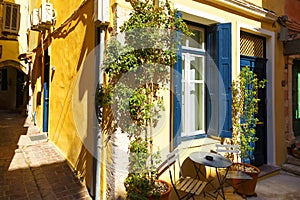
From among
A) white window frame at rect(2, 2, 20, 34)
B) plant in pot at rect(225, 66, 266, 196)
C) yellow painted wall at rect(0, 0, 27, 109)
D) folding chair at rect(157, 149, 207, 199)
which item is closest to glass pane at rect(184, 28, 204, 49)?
plant in pot at rect(225, 66, 266, 196)

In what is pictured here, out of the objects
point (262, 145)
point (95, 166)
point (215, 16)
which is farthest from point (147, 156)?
point (262, 145)

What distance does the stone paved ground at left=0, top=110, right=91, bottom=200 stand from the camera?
12.9 feet

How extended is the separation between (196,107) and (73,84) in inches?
109

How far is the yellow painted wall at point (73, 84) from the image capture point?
13.5 feet

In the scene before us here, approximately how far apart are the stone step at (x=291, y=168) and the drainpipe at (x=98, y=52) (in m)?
4.67

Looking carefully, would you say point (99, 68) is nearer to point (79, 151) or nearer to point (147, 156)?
point (147, 156)

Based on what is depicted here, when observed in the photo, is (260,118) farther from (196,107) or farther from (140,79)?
(140,79)

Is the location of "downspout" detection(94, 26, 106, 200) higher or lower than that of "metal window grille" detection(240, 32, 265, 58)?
lower

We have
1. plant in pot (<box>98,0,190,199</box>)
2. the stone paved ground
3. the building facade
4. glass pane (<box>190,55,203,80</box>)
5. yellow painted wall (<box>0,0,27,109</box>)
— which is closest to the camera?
plant in pot (<box>98,0,190,199</box>)

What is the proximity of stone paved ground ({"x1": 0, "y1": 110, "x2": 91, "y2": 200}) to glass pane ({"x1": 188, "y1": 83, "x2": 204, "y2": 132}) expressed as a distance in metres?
2.46

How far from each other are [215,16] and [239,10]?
2.53ft

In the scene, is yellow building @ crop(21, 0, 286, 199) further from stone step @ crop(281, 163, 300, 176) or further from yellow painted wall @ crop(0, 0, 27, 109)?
yellow painted wall @ crop(0, 0, 27, 109)

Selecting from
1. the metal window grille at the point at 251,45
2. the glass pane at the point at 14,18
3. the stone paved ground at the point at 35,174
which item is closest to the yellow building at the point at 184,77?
the metal window grille at the point at 251,45

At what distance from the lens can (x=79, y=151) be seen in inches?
177
